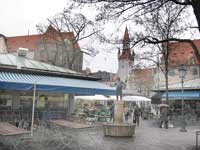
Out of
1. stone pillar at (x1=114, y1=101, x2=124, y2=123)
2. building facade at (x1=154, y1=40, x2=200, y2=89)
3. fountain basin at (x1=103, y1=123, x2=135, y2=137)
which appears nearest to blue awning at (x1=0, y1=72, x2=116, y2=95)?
stone pillar at (x1=114, y1=101, x2=124, y2=123)

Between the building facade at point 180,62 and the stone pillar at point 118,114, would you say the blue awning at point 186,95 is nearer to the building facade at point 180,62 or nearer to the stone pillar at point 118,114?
the building facade at point 180,62

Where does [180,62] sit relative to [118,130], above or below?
above

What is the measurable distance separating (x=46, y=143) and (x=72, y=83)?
8690 millimetres

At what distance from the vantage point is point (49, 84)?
17.0 meters

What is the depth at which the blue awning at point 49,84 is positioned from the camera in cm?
1560

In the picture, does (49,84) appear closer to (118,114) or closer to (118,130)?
(118,114)

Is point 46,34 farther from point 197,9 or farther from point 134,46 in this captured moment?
point 197,9

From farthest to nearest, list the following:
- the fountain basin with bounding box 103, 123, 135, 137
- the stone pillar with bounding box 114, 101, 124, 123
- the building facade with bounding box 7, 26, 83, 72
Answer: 1. the building facade with bounding box 7, 26, 83, 72
2. the stone pillar with bounding box 114, 101, 124, 123
3. the fountain basin with bounding box 103, 123, 135, 137

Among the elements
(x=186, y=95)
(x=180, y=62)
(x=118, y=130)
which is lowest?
(x=118, y=130)

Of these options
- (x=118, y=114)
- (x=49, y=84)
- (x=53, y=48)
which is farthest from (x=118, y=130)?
(x=53, y=48)

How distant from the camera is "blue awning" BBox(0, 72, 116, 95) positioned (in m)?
15.6

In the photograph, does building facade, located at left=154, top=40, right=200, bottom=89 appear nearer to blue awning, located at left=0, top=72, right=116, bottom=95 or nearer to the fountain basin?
blue awning, located at left=0, top=72, right=116, bottom=95

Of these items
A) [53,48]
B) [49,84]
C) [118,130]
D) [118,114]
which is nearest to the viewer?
[118,130]

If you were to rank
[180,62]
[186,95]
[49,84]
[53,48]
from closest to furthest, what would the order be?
[49,84] < [180,62] < [186,95] < [53,48]
